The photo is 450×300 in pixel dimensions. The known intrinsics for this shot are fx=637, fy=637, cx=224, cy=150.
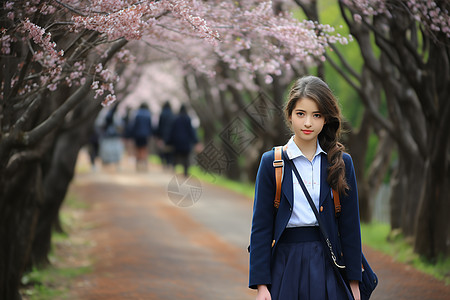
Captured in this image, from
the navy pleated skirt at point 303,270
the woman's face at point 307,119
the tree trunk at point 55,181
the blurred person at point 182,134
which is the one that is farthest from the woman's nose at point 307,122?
the blurred person at point 182,134

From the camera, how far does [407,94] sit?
31.4 ft

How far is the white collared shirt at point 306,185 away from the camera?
3.33 m

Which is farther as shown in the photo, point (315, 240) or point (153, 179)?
point (153, 179)

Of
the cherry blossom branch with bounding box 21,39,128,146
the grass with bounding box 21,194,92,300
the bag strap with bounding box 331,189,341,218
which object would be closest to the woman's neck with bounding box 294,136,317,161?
the bag strap with bounding box 331,189,341,218

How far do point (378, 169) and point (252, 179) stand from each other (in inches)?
313

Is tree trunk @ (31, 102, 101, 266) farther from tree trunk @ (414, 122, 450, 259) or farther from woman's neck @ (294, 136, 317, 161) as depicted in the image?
woman's neck @ (294, 136, 317, 161)

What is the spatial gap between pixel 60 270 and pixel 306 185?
7.30 metres

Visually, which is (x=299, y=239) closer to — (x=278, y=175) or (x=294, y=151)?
(x=278, y=175)

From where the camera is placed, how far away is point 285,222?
3.30 m

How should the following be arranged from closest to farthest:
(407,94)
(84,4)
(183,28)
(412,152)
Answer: (84,4) → (183,28) → (407,94) → (412,152)

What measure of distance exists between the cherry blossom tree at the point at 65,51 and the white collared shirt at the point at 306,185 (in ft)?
5.91

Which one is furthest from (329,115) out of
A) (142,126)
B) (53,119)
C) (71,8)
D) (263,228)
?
(142,126)

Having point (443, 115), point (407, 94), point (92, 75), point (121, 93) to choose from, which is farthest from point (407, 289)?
point (121, 93)

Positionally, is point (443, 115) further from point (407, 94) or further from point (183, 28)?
point (183, 28)
